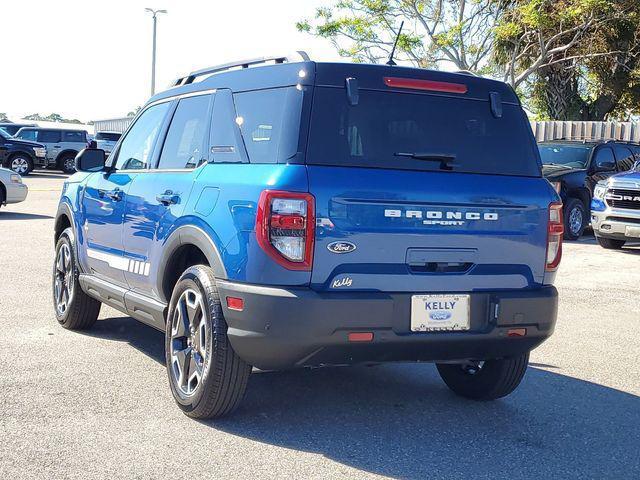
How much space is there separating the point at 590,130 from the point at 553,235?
24.2 meters

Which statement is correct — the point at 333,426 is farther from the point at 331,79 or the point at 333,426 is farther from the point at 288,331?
the point at 331,79

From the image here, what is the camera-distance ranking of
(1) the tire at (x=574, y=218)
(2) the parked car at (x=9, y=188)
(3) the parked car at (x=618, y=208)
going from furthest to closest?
(2) the parked car at (x=9, y=188) → (1) the tire at (x=574, y=218) → (3) the parked car at (x=618, y=208)

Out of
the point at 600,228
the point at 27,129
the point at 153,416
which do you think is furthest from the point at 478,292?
the point at 27,129

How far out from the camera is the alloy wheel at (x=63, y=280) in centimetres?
713

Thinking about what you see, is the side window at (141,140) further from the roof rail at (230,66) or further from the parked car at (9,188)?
the parked car at (9,188)

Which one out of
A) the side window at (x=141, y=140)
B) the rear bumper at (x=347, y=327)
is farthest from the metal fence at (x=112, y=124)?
the rear bumper at (x=347, y=327)

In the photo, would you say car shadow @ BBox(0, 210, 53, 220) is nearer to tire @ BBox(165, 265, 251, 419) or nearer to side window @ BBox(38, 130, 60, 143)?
tire @ BBox(165, 265, 251, 419)

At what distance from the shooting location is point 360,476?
4137mm

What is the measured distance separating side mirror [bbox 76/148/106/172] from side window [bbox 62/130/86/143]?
29816mm

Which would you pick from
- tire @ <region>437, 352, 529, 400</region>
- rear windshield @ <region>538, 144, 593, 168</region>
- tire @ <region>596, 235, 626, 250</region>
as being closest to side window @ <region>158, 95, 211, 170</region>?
tire @ <region>437, 352, 529, 400</region>

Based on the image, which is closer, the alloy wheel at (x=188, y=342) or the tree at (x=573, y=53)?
the alloy wheel at (x=188, y=342)

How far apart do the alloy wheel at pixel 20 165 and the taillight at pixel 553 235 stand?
101 feet

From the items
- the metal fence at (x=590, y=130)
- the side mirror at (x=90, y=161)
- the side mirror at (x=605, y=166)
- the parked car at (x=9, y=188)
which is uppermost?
the metal fence at (x=590, y=130)

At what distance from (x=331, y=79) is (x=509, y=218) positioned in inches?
47.5
